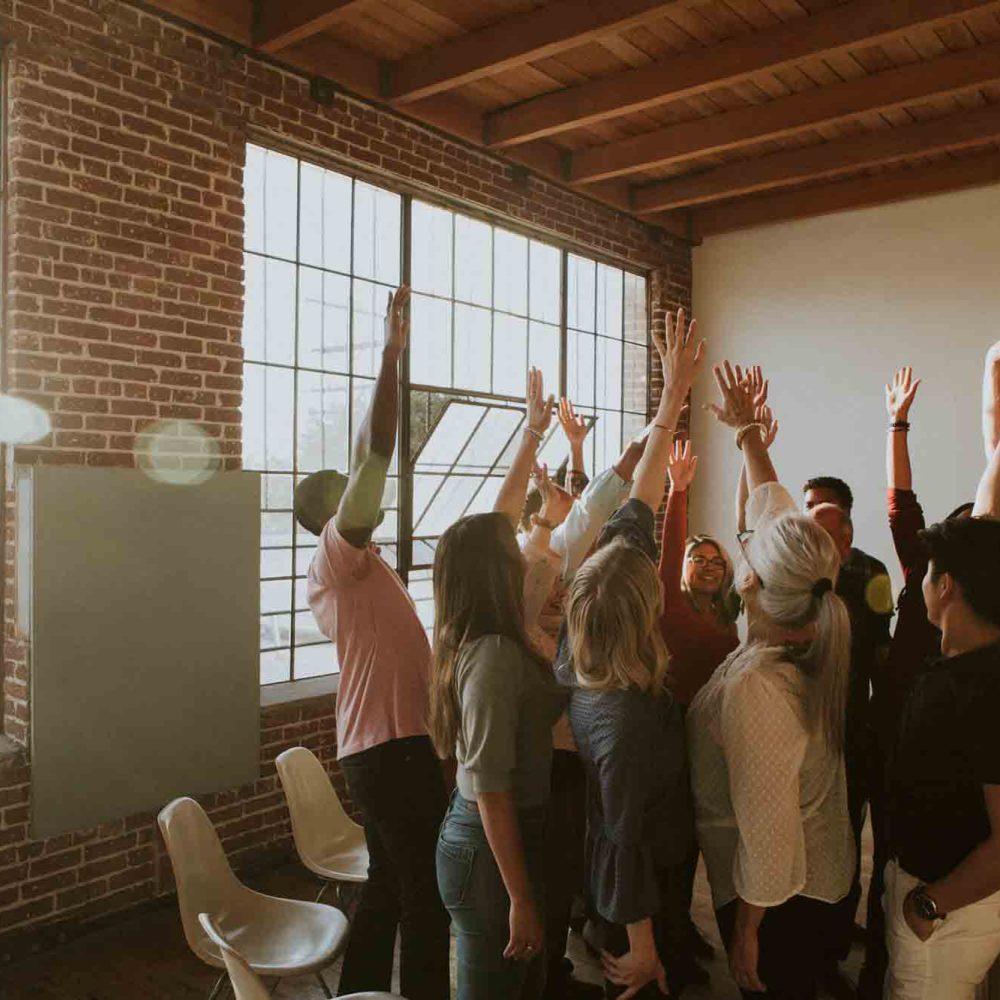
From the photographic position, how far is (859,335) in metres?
6.61

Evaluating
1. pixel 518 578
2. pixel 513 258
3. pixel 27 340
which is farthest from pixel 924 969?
pixel 513 258

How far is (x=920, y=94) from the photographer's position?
472cm

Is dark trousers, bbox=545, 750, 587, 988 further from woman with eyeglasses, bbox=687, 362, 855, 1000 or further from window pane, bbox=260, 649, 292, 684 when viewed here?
window pane, bbox=260, 649, 292, 684

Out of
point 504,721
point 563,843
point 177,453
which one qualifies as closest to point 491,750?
point 504,721

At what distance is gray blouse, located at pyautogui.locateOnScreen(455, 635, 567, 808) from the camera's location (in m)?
1.90

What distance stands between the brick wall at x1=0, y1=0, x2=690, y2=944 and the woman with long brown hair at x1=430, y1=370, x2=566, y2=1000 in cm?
214

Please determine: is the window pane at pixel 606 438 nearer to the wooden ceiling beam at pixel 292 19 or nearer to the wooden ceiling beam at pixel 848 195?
the wooden ceiling beam at pixel 848 195

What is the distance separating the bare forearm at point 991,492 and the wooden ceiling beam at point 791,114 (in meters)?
3.30

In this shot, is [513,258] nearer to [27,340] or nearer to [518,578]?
[27,340]

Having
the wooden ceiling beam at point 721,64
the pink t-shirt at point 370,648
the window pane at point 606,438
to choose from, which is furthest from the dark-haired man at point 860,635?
the window pane at point 606,438

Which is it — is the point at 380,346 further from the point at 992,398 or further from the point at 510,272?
the point at 992,398

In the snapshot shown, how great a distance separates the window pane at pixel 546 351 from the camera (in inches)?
244

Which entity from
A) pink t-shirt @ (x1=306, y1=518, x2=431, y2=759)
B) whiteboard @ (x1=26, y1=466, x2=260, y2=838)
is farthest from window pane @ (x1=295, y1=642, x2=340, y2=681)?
pink t-shirt @ (x1=306, y1=518, x2=431, y2=759)

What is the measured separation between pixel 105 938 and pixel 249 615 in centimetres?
131
